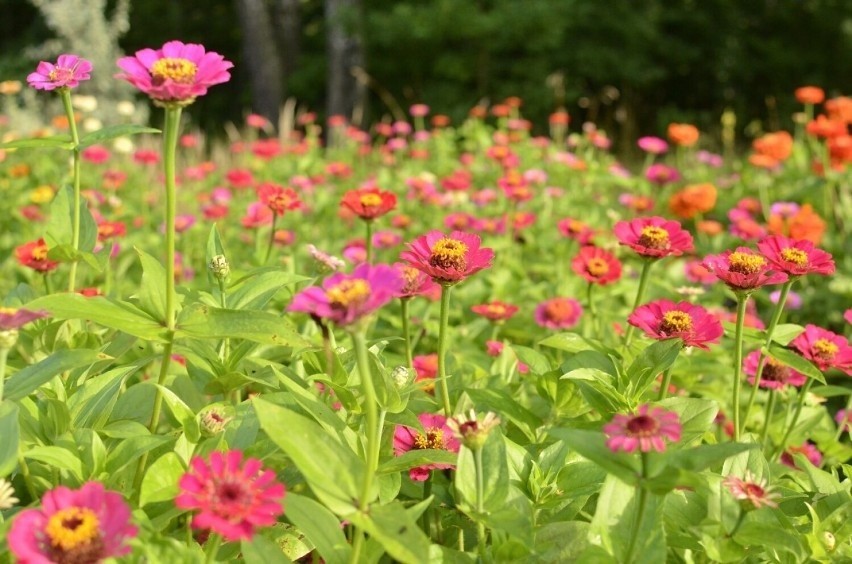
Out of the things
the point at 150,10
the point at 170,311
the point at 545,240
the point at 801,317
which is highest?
the point at 170,311

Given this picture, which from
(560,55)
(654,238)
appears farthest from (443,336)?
(560,55)

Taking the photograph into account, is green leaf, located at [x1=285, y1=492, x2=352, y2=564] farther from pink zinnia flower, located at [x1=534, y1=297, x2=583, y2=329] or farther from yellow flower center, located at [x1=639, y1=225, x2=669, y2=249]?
Answer: pink zinnia flower, located at [x1=534, y1=297, x2=583, y2=329]

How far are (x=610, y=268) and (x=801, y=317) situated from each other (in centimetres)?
176

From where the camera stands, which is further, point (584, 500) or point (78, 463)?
point (584, 500)

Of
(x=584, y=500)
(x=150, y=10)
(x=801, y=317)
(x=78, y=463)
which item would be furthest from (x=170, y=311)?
(x=150, y=10)

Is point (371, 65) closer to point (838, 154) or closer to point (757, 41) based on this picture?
point (757, 41)

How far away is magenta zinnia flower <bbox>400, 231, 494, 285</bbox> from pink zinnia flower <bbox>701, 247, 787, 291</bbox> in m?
0.36

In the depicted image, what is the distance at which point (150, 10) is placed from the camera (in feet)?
53.4

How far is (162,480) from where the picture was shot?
0.88 metres

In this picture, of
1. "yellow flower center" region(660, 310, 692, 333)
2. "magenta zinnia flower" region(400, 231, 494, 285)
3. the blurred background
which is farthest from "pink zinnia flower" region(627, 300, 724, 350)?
the blurred background

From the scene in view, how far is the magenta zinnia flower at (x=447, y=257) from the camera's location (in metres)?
1.09

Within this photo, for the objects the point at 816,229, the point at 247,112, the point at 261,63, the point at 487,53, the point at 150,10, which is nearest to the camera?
the point at 816,229

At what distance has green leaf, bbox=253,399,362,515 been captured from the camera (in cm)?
79

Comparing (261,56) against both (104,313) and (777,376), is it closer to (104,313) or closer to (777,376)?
(777,376)
